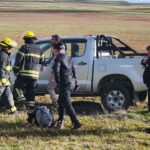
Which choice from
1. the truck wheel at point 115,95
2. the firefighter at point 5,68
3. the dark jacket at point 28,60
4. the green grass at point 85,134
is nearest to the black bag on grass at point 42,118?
the green grass at point 85,134

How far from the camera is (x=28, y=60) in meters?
10.2

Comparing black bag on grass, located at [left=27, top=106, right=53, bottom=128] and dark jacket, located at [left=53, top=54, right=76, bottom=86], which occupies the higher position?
dark jacket, located at [left=53, top=54, right=76, bottom=86]

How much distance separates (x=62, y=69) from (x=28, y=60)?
6.44ft

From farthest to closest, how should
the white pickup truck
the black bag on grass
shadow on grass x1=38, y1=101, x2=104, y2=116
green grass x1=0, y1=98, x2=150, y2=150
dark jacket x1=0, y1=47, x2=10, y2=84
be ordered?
shadow on grass x1=38, y1=101, x2=104, y2=116, the white pickup truck, dark jacket x1=0, y1=47, x2=10, y2=84, the black bag on grass, green grass x1=0, y1=98, x2=150, y2=150

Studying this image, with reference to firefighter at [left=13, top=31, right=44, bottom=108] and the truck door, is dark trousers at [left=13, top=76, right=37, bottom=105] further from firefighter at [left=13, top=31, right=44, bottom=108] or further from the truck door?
the truck door

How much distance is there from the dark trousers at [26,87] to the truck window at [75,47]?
3.45 ft

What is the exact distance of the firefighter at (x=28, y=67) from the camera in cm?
1018

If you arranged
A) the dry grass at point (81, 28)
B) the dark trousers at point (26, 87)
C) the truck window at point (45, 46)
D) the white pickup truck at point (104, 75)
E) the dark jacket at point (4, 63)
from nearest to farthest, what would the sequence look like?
the dark jacket at point (4, 63) < the dark trousers at point (26, 87) < the white pickup truck at point (104, 75) < the truck window at point (45, 46) < the dry grass at point (81, 28)

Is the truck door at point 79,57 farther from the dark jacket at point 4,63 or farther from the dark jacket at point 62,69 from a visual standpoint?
the dark jacket at point 62,69

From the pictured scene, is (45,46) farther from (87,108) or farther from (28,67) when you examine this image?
(87,108)

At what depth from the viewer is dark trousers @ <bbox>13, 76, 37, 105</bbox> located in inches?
410

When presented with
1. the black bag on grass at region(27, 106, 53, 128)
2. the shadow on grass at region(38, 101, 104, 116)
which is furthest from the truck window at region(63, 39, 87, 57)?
the black bag on grass at region(27, 106, 53, 128)

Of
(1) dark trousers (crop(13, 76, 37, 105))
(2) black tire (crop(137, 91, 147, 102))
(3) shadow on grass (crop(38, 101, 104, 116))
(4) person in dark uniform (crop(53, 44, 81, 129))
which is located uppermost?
(4) person in dark uniform (crop(53, 44, 81, 129))

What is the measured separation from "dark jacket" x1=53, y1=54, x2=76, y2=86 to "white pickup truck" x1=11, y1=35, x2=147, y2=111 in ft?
7.09
